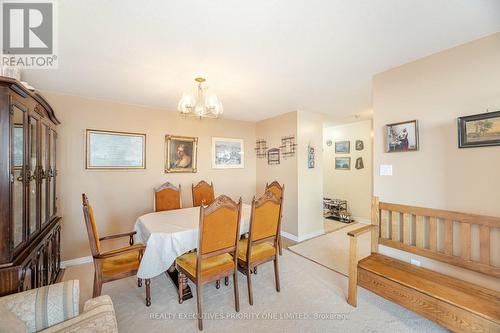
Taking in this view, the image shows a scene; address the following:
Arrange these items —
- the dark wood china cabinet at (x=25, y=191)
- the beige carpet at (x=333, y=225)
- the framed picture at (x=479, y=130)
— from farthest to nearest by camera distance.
→ the beige carpet at (x=333, y=225), the framed picture at (x=479, y=130), the dark wood china cabinet at (x=25, y=191)

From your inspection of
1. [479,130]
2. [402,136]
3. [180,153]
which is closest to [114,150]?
[180,153]

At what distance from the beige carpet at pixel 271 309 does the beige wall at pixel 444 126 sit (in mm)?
749

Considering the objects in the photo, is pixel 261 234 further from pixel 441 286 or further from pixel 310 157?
pixel 310 157

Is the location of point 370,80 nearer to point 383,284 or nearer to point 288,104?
point 288,104

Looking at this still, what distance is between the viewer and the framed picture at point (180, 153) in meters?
3.73

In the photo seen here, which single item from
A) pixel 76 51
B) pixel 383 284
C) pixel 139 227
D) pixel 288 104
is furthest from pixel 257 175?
pixel 76 51

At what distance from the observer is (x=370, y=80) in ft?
8.33

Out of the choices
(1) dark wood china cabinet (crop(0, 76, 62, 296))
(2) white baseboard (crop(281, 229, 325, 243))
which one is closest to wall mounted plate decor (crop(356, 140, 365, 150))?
(2) white baseboard (crop(281, 229, 325, 243))

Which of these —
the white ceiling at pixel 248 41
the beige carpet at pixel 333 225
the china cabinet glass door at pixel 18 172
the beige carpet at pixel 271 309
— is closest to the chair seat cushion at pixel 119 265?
the beige carpet at pixel 271 309

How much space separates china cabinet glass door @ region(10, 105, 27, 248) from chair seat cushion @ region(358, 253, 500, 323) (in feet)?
9.18

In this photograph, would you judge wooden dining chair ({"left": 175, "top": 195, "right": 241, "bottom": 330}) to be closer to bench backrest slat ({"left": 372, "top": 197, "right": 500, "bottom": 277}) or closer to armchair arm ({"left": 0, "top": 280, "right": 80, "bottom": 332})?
armchair arm ({"left": 0, "top": 280, "right": 80, "bottom": 332})

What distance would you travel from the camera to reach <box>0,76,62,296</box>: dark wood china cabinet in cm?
128

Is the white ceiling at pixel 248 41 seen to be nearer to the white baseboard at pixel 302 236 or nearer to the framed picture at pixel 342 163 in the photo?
the white baseboard at pixel 302 236

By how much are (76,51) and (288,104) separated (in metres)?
2.82
